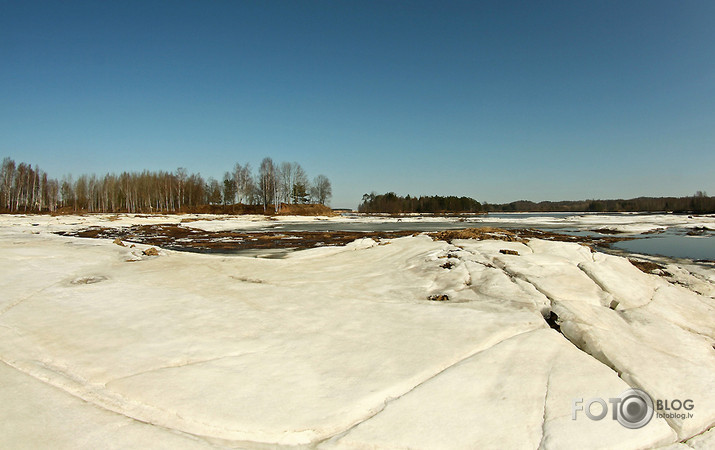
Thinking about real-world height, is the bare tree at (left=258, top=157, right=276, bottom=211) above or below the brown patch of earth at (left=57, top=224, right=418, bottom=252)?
above

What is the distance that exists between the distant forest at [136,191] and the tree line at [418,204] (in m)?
45.9

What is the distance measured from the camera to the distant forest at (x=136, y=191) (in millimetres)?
67725

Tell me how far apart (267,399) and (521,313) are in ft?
11.9

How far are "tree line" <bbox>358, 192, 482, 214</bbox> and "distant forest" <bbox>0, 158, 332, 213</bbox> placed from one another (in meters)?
45.9

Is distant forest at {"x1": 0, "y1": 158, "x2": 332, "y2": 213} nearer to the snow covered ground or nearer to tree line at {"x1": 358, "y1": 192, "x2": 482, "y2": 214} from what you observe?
tree line at {"x1": 358, "y1": 192, "x2": 482, "y2": 214}

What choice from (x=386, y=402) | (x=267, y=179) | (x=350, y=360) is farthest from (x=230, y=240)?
(x=267, y=179)

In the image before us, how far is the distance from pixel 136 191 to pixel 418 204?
9424 cm

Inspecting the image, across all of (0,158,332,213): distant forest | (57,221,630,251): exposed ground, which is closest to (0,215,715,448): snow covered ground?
(57,221,630,251): exposed ground

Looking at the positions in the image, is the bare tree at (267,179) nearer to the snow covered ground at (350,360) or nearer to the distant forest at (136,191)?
the distant forest at (136,191)

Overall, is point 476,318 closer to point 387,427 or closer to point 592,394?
point 592,394

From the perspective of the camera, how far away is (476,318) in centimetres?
473

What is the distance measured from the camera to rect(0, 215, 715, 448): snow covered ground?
2668 millimetres

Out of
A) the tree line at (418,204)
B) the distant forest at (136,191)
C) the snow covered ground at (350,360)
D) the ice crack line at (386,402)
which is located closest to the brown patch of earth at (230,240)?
the snow covered ground at (350,360)

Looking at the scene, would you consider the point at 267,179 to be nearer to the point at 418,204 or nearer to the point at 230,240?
the point at 230,240
